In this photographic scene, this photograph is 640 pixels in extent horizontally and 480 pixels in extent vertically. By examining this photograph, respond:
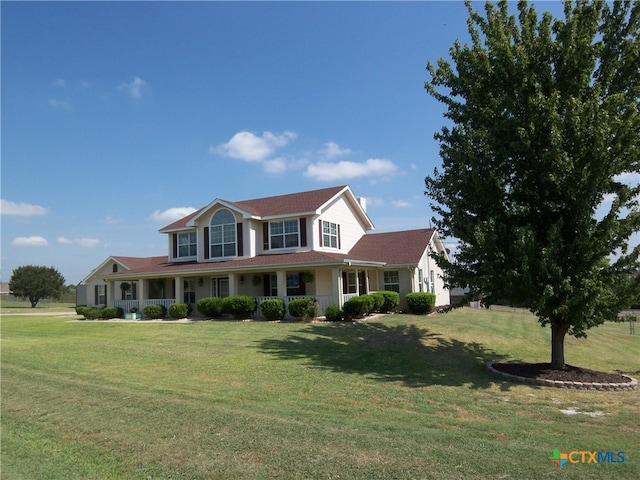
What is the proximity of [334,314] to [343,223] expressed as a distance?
356 inches

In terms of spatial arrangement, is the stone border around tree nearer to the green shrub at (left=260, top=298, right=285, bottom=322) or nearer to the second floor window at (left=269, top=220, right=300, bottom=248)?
the green shrub at (left=260, top=298, right=285, bottom=322)

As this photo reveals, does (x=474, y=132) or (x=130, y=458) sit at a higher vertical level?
(x=474, y=132)

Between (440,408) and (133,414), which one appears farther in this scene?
(440,408)

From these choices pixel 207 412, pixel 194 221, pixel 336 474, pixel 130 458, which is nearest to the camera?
pixel 336 474

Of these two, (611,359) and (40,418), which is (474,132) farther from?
(40,418)

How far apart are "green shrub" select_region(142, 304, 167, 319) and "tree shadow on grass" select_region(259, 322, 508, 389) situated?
11435mm

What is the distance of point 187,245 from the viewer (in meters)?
30.8

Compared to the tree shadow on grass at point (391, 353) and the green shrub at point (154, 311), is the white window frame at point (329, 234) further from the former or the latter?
the green shrub at point (154, 311)

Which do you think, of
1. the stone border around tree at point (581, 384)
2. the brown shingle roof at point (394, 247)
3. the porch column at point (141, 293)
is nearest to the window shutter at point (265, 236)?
the brown shingle roof at point (394, 247)

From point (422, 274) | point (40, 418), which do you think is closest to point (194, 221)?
point (422, 274)

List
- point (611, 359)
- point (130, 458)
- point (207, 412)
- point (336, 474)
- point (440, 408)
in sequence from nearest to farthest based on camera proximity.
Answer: point (336, 474), point (130, 458), point (207, 412), point (440, 408), point (611, 359)

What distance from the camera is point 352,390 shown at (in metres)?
9.97

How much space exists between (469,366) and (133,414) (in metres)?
9.72

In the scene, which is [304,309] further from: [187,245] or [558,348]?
[187,245]
